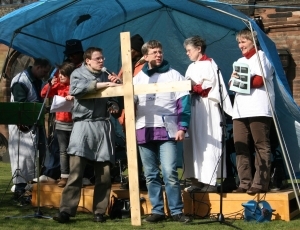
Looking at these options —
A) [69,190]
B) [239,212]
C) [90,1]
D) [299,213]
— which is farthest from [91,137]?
[90,1]

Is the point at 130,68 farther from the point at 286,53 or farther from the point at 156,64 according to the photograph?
the point at 286,53

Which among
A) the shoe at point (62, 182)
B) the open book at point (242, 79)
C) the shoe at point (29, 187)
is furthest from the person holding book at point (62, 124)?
the open book at point (242, 79)

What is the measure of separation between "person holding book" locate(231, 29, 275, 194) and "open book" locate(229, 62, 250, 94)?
56 mm

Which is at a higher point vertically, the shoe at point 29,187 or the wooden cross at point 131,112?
the wooden cross at point 131,112

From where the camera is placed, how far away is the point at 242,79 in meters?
9.23

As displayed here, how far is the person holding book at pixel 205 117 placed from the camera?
31.6 feet

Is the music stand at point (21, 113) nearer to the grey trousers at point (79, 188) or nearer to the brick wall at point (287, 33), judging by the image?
the grey trousers at point (79, 188)

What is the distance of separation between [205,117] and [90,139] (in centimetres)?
149

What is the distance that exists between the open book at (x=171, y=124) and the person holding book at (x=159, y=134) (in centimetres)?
3

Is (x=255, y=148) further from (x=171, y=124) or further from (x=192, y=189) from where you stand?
(x=171, y=124)

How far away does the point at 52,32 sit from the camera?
12.6m

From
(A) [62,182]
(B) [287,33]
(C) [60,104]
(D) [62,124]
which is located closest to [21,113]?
(C) [60,104]

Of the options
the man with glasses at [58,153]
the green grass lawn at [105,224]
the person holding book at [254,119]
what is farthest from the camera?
the man with glasses at [58,153]

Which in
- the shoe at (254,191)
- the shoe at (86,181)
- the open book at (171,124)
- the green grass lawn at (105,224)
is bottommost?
the green grass lawn at (105,224)
